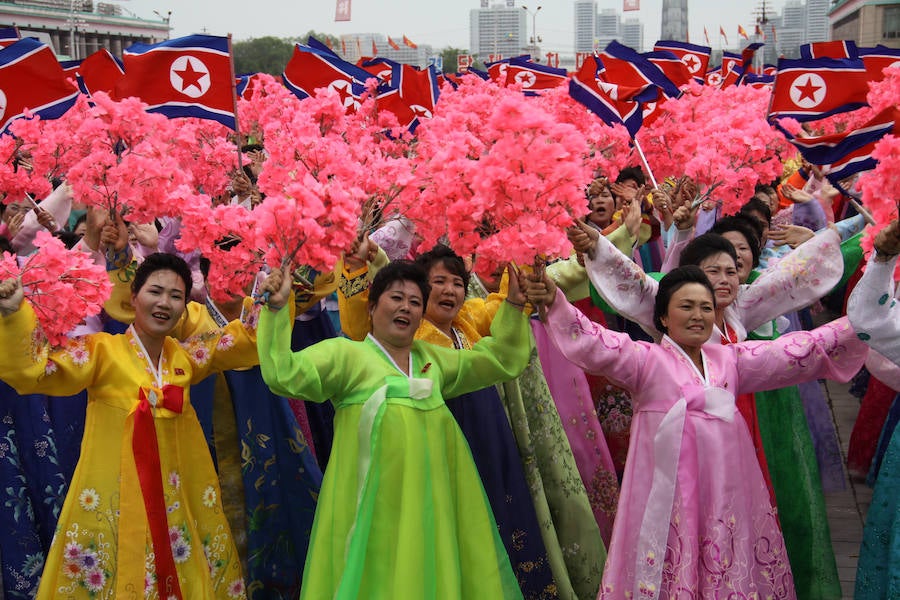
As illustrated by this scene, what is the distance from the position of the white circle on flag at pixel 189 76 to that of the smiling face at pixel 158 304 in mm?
1982

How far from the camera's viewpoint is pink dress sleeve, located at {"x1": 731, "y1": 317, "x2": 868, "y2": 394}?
12.9 ft

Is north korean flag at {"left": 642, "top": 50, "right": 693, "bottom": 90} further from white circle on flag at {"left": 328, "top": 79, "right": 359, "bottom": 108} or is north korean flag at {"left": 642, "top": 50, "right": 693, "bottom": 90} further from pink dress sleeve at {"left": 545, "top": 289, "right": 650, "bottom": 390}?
pink dress sleeve at {"left": 545, "top": 289, "right": 650, "bottom": 390}

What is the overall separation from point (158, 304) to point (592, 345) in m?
1.71

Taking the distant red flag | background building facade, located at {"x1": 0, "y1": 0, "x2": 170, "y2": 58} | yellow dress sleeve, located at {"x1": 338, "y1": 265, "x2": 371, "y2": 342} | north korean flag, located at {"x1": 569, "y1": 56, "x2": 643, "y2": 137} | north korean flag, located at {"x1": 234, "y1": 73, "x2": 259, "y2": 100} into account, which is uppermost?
background building facade, located at {"x1": 0, "y1": 0, "x2": 170, "y2": 58}

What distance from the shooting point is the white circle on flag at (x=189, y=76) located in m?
5.78

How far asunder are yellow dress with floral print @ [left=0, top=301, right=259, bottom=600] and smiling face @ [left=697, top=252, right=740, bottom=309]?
88.2 inches

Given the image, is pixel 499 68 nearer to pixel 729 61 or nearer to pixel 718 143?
pixel 729 61

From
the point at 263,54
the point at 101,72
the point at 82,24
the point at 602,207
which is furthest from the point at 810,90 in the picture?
the point at 263,54

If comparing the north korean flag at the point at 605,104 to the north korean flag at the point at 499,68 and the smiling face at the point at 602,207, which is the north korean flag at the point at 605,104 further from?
the north korean flag at the point at 499,68

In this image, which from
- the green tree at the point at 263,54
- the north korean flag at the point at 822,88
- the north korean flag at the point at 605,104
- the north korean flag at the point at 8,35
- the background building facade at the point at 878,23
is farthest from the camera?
the green tree at the point at 263,54

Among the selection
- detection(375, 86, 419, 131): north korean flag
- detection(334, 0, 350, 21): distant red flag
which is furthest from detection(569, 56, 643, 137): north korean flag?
detection(334, 0, 350, 21): distant red flag

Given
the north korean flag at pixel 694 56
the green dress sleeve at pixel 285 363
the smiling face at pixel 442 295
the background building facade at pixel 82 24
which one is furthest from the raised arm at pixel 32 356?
the background building facade at pixel 82 24

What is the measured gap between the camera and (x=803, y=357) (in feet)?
13.0

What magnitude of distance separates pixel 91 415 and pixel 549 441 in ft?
6.59
